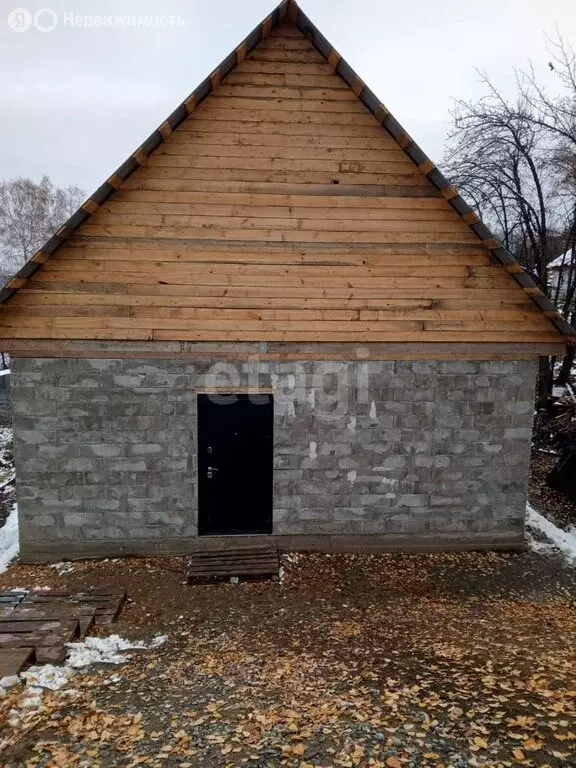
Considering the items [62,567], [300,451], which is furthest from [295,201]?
[62,567]

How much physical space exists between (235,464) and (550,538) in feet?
18.2

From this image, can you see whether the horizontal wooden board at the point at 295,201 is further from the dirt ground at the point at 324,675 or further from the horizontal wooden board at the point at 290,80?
the dirt ground at the point at 324,675

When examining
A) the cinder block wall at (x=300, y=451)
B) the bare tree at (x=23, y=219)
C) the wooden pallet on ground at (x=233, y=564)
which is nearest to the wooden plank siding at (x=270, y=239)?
the cinder block wall at (x=300, y=451)

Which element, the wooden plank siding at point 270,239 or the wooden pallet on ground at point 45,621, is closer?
the wooden pallet on ground at point 45,621

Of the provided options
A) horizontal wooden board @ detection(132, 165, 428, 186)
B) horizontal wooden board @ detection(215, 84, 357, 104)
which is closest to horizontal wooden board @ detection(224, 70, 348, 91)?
→ horizontal wooden board @ detection(215, 84, 357, 104)

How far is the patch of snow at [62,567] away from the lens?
7288 millimetres

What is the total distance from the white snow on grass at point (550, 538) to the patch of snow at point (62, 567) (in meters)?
7.28

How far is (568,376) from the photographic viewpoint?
17.7 m

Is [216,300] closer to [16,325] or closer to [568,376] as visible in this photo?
[16,325]

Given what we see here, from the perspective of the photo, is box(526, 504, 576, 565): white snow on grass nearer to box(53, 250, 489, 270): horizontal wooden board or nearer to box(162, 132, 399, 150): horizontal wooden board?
box(53, 250, 489, 270): horizontal wooden board

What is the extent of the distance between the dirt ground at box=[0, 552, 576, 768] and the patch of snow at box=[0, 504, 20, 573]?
0.38 metres

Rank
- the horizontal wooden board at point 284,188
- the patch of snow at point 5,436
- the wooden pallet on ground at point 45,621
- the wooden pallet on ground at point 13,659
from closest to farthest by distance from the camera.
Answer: the wooden pallet on ground at point 13,659 → the wooden pallet on ground at point 45,621 → the horizontal wooden board at point 284,188 → the patch of snow at point 5,436

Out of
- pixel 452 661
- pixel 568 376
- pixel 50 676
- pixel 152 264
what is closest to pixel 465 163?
pixel 568 376

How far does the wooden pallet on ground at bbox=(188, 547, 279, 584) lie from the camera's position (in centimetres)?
702
